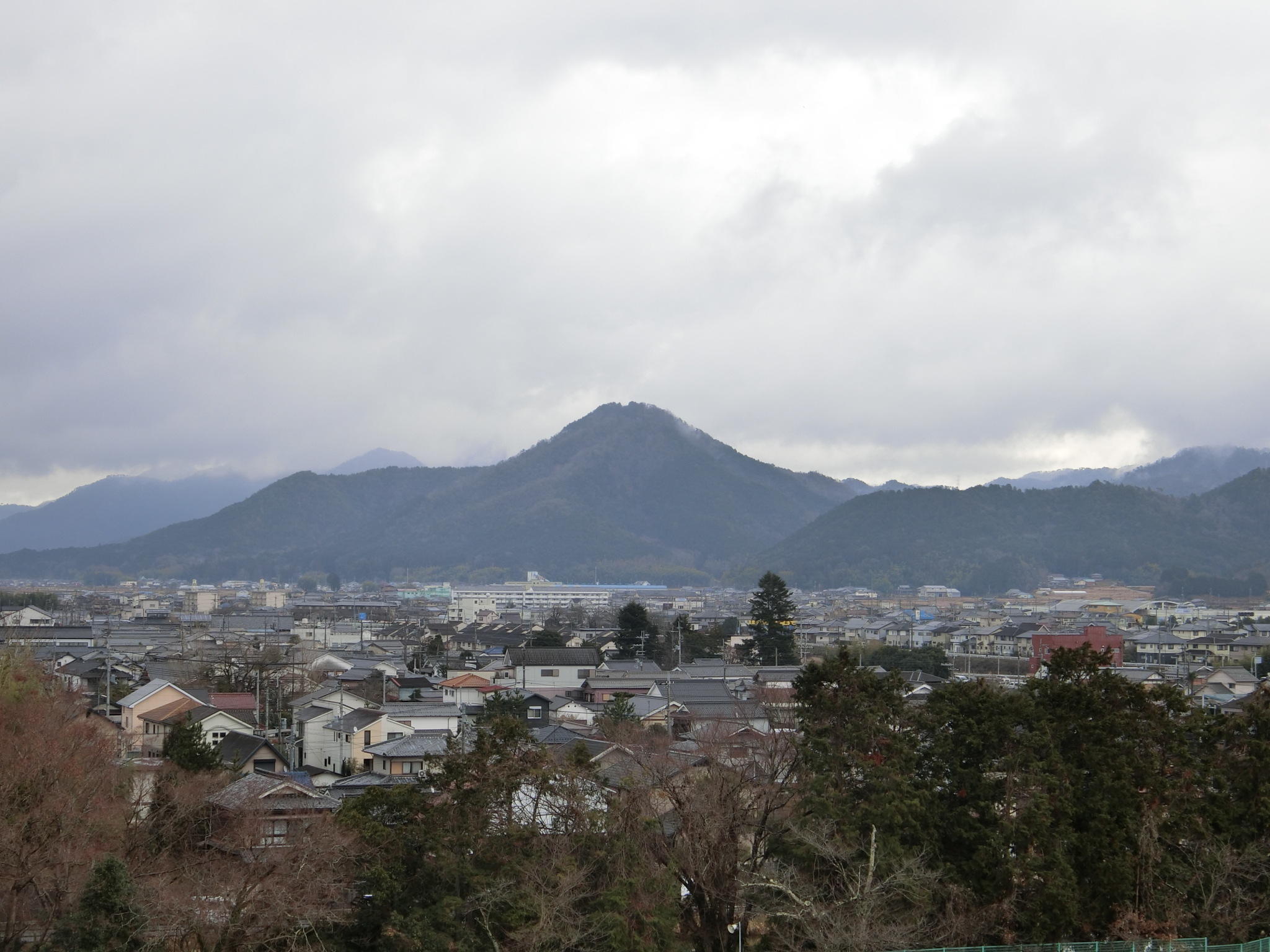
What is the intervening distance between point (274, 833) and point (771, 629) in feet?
88.7

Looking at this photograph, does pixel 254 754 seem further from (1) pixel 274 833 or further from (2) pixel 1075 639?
(2) pixel 1075 639

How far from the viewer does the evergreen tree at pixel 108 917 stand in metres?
10.4

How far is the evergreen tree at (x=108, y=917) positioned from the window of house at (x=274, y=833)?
2141mm

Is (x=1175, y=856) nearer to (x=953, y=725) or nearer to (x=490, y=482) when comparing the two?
(x=953, y=725)

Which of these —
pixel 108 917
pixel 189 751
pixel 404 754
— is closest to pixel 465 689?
pixel 404 754

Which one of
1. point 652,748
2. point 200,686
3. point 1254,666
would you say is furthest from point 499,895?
point 1254,666

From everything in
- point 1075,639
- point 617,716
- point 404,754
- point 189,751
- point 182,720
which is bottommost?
point 1075,639

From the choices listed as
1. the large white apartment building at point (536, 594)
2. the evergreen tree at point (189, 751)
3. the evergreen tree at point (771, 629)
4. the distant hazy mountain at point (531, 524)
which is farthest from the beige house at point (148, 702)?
the distant hazy mountain at point (531, 524)

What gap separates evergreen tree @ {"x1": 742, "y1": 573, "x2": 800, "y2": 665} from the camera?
38.5 m

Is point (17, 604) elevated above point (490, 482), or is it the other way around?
point (490, 482)

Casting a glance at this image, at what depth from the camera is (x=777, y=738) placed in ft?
44.4

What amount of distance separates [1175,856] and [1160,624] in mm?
49372

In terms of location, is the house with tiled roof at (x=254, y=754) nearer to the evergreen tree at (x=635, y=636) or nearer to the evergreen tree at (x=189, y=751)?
the evergreen tree at (x=189, y=751)

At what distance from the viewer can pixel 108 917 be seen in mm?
10422
